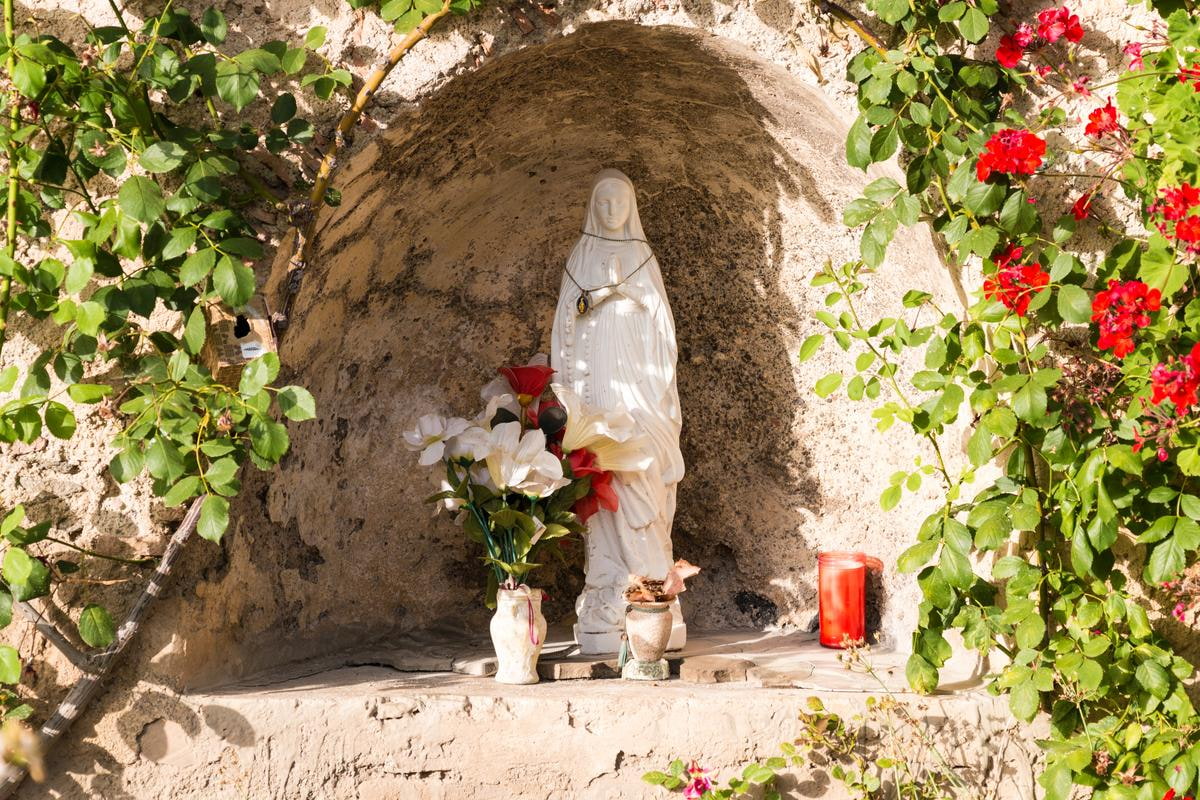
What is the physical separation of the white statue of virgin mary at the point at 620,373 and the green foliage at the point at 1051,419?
2.01ft

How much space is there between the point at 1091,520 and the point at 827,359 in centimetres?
108

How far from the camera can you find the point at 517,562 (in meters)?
3.03

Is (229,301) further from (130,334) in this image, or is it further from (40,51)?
(40,51)

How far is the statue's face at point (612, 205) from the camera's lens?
3.33 metres

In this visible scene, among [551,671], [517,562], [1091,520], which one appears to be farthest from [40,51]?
[1091,520]

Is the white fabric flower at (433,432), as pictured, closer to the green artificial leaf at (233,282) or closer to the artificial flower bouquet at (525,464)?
the artificial flower bouquet at (525,464)

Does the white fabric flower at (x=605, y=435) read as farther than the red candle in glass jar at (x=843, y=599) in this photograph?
No

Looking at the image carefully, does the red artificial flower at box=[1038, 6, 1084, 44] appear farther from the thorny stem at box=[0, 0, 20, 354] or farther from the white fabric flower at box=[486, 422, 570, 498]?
the thorny stem at box=[0, 0, 20, 354]

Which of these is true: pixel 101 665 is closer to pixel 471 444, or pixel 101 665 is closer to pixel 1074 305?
pixel 471 444

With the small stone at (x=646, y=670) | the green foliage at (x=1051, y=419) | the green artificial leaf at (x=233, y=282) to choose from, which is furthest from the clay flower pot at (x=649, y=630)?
the green artificial leaf at (x=233, y=282)

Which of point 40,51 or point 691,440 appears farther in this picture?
point 691,440

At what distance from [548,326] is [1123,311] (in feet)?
5.66

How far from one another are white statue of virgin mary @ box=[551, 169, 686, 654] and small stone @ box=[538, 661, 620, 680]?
18 centimetres

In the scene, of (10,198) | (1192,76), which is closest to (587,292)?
(10,198)
